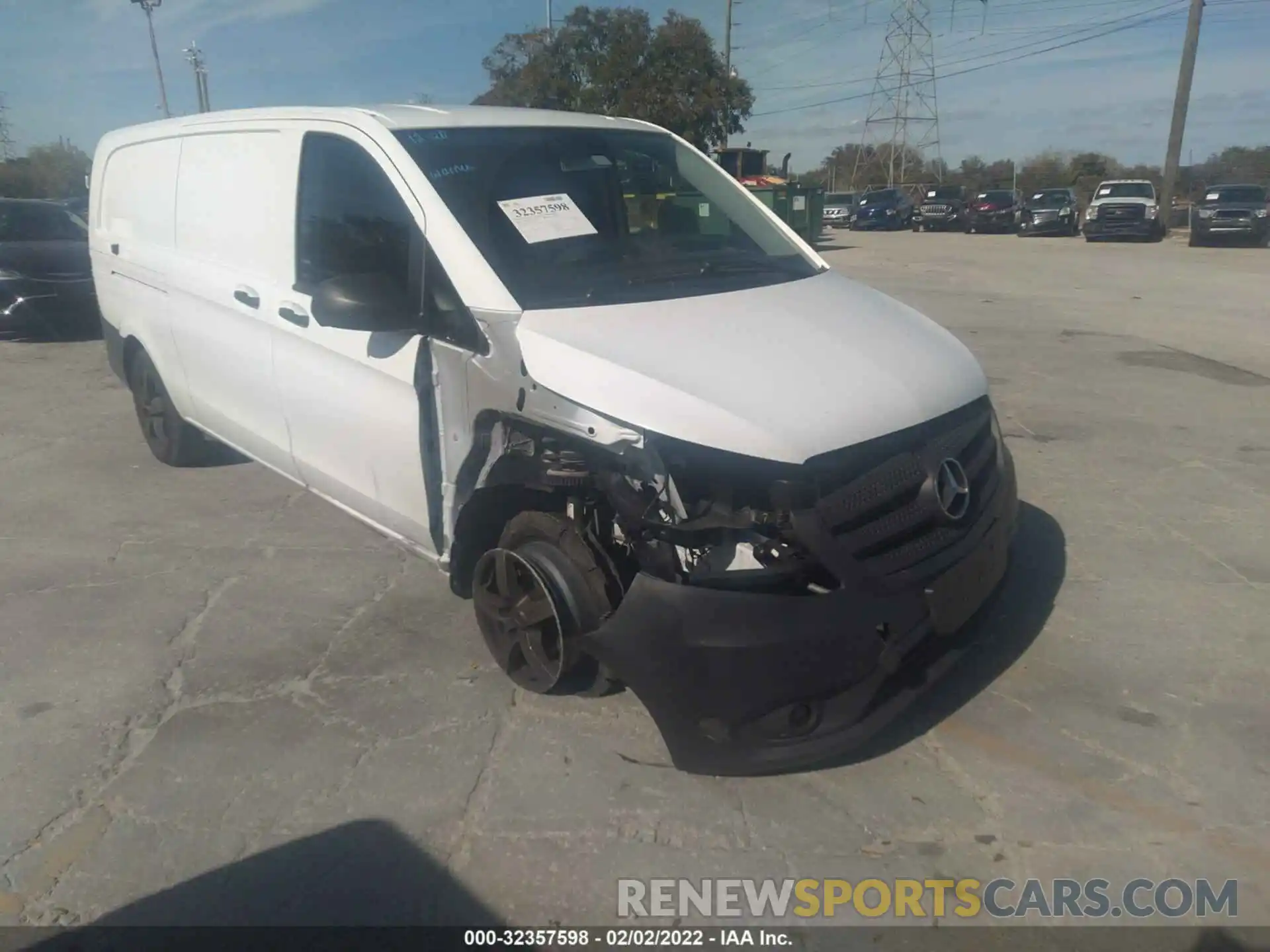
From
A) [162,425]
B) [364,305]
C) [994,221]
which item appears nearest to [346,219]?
[364,305]

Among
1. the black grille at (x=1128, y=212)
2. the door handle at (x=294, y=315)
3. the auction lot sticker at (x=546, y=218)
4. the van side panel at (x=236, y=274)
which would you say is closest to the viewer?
the auction lot sticker at (x=546, y=218)

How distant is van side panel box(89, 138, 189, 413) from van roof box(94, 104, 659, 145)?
27.8 inches

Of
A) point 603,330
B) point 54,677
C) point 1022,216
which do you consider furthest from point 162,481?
point 1022,216

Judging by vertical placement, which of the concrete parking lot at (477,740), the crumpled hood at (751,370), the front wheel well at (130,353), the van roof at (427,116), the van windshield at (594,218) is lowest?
the concrete parking lot at (477,740)

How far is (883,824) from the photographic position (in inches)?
113

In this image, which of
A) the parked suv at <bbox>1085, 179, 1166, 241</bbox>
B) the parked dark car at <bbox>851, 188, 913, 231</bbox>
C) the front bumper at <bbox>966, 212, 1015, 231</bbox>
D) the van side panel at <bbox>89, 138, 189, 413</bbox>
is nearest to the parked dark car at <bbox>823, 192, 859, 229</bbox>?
the parked dark car at <bbox>851, 188, 913, 231</bbox>

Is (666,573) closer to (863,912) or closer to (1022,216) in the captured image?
(863,912)

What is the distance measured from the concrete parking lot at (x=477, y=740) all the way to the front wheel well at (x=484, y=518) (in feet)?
1.39

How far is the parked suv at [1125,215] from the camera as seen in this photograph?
27266 mm

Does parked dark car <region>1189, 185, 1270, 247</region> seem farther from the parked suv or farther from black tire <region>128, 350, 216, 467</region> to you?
black tire <region>128, 350, 216, 467</region>

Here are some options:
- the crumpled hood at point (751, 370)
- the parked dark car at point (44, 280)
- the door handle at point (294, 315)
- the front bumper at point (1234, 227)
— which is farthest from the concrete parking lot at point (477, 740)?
the front bumper at point (1234, 227)

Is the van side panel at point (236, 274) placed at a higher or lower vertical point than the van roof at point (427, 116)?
lower

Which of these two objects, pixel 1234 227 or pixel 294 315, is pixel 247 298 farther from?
pixel 1234 227

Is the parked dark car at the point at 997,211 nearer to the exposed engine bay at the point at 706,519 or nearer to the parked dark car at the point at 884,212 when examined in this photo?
the parked dark car at the point at 884,212
